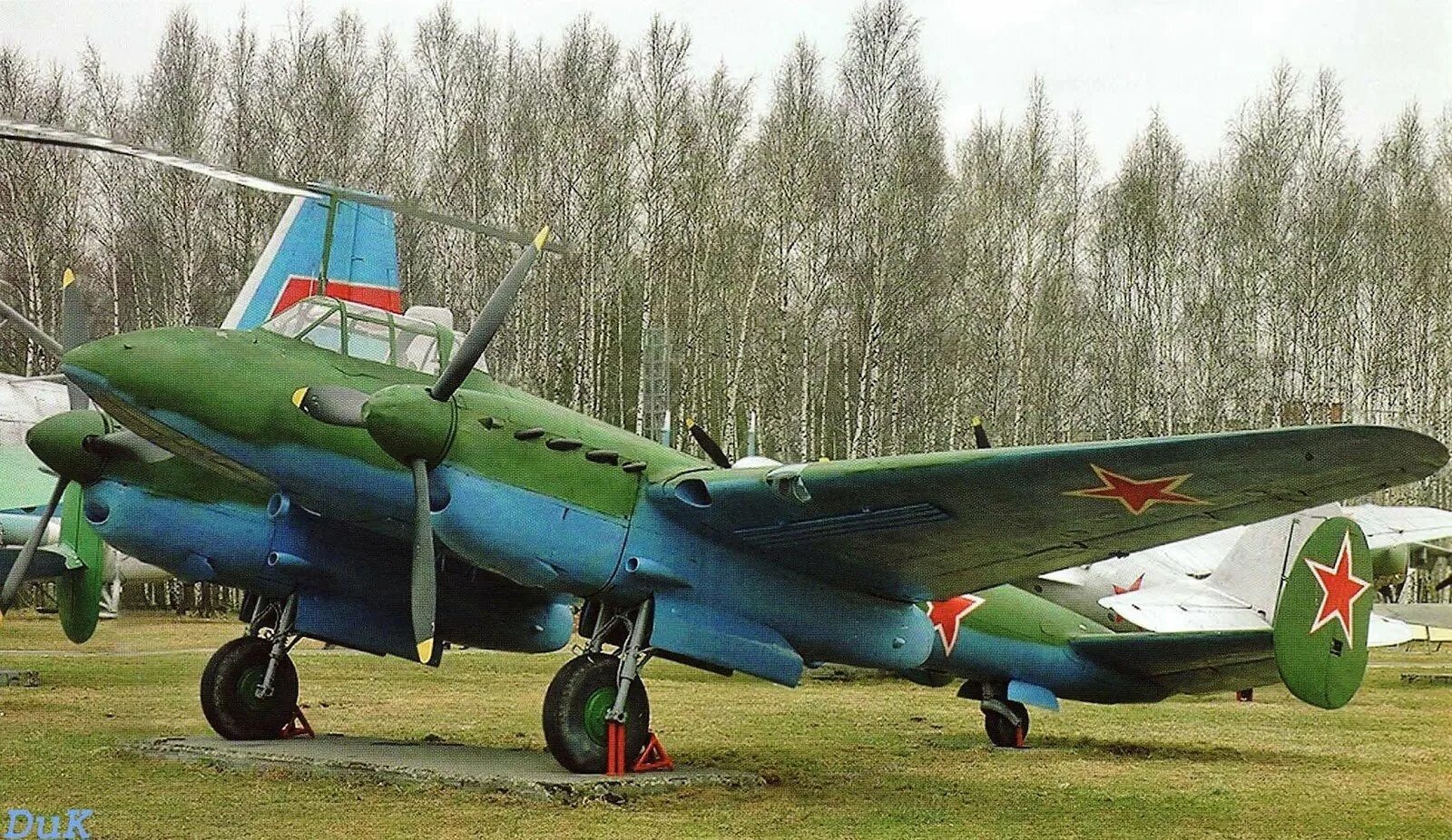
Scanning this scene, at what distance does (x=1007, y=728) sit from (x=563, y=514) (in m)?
5.87

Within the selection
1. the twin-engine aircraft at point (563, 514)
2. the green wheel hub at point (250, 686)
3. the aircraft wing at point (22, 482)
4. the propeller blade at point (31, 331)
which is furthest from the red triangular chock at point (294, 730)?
the aircraft wing at point (22, 482)

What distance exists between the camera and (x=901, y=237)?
21.9 m

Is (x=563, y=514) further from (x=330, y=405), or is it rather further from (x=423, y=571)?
(x=330, y=405)

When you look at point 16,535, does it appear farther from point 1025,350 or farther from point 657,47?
point 1025,350

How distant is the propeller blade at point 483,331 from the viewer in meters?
9.30

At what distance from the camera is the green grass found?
8852mm

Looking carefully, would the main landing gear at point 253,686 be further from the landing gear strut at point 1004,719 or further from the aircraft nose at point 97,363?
the landing gear strut at point 1004,719

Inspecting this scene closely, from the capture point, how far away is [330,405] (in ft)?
30.2

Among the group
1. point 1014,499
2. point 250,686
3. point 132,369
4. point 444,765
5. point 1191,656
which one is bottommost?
point 444,765

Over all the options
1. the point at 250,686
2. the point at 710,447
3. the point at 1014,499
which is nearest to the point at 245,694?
the point at 250,686

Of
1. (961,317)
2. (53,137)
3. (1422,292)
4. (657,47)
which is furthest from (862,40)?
(53,137)

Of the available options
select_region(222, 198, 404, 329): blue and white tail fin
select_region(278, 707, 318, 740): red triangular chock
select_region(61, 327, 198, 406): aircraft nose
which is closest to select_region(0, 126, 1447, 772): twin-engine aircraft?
select_region(61, 327, 198, 406): aircraft nose

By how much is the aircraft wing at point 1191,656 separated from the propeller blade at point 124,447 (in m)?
8.19

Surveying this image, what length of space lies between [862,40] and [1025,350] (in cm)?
597
